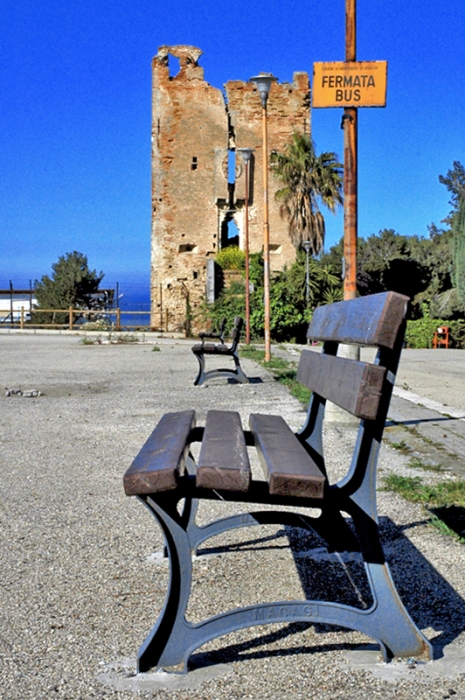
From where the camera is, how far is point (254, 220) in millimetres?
42281

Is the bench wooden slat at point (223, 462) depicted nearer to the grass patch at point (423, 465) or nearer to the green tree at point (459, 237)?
the grass patch at point (423, 465)

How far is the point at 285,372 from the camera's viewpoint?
13.6m

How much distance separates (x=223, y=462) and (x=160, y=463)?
8.3 inches

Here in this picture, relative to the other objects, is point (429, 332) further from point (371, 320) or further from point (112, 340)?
point (371, 320)

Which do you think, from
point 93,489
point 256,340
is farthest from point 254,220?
point 93,489

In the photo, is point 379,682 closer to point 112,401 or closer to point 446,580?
point 446,580

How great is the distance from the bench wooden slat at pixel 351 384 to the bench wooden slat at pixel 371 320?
92 mm

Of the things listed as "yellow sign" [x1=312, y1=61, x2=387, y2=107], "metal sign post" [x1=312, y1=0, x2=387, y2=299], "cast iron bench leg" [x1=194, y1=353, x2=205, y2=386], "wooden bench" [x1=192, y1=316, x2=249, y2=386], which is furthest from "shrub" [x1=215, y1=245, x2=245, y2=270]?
"yellow sign" [x1=312, y1=61, x2=387, y2=107]

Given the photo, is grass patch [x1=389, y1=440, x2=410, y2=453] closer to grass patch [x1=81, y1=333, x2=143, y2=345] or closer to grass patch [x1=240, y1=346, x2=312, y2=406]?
grass patch [x1=240, y1=346, x2=312, y2=406]

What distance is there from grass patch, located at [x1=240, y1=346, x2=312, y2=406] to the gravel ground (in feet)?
11.1

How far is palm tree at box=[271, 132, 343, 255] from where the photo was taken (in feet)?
123

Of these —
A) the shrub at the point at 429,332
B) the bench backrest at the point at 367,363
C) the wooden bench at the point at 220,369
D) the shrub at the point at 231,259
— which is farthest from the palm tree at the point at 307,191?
the bench backrest at the point at 367,363

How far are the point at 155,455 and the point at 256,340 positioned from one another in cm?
2679

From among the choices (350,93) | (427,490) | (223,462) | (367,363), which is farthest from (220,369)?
(223,462)
